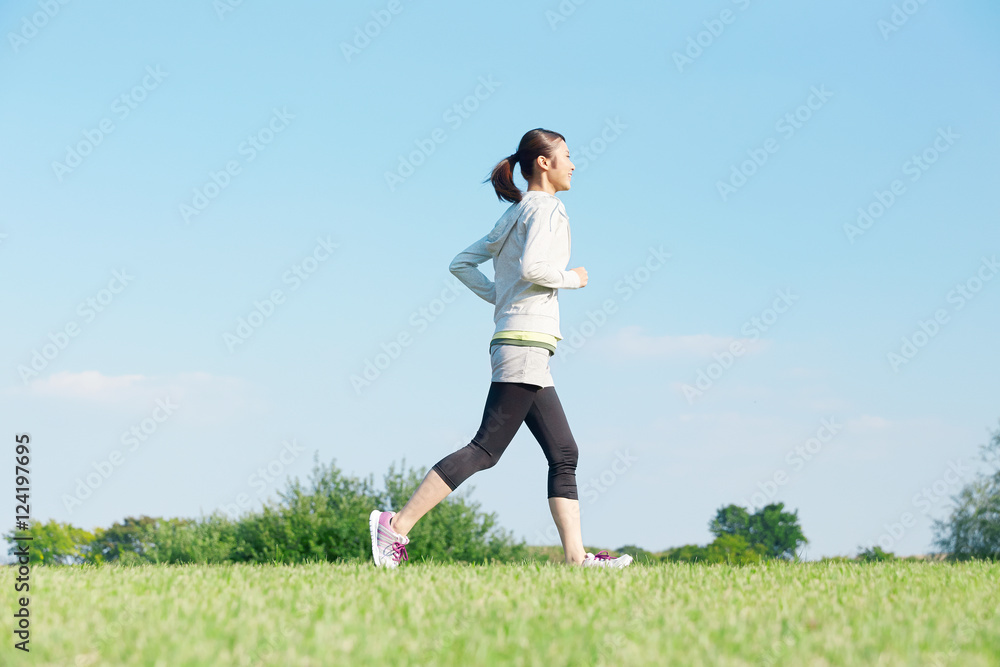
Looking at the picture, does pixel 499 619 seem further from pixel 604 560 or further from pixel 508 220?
pixel 508 220

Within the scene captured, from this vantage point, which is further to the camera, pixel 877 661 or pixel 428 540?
pixel 428 540

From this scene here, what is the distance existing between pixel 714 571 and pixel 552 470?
1426 millimetres

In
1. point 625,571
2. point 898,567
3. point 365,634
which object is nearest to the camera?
point 365,634

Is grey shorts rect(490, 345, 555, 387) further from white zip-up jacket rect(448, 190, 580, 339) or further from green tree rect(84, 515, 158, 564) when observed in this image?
green tree rect(84, 515, 158, 564)

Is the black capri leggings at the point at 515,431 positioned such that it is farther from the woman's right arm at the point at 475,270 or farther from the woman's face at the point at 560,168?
the woman's face at the point at 560,168

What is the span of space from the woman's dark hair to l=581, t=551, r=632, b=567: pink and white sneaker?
2864 mm

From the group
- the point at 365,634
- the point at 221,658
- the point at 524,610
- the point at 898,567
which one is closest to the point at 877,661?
the point at 524,610

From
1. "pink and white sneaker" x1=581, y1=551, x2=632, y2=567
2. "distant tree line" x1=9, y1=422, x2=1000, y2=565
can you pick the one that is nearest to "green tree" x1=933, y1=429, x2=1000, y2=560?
"distant tree line" x1=9, y1=422, x2=1000, y2=565

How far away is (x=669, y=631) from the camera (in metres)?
3.57

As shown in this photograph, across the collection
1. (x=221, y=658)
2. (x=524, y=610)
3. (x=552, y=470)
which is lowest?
(x=221, y=658)

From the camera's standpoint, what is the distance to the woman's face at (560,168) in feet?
21.0

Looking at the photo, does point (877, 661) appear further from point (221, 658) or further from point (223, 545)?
point (223, 545)

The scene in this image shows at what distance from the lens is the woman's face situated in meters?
6.39

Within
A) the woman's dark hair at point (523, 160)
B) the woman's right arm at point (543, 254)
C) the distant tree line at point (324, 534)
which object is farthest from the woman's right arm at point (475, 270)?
the distant tree line at point (324, 534)
